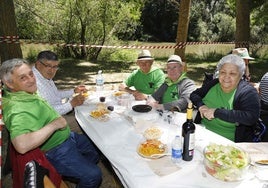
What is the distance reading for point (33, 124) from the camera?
2100 mm

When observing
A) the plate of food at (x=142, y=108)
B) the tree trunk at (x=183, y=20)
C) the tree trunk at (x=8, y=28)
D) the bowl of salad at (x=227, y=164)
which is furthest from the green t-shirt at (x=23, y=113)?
the tree trunk at (x=183, y=20)

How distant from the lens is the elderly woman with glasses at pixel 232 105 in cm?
264

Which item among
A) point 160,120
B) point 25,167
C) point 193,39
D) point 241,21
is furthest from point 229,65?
point 193,39

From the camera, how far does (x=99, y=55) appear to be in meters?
12.7

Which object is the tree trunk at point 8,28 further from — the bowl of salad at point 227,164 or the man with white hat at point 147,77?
the bowl of salad at point 227,164

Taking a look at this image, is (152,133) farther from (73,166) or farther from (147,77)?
(147,77)

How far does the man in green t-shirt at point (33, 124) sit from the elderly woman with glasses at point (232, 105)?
121 cm

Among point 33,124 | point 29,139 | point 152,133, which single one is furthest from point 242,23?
point 29,139

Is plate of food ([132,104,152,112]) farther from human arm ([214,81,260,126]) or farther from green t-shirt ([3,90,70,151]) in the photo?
green t-shirt ([3,90,70,151])

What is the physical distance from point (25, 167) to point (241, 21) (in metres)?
10.1

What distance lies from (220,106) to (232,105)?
0.38ft

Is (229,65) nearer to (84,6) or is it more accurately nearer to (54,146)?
(54,146)

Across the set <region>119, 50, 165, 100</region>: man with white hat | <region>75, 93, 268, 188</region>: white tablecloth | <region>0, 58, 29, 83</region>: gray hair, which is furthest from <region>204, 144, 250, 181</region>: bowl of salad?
<region>119, 50, 165, 100</region>: man with white hat

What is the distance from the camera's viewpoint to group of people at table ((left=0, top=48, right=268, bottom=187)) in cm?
211
